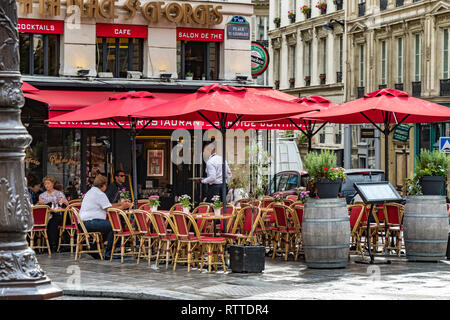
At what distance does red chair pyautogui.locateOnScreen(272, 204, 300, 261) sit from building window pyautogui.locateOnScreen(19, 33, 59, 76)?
1060cm

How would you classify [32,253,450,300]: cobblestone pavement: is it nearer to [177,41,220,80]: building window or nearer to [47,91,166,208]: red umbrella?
[47,91,166,208]: red umbrella

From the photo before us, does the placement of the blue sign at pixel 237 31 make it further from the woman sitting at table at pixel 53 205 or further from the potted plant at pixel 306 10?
the potted plant at pixel 306 10

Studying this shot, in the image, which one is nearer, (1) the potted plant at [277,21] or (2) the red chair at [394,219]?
(2) the red chair at [394,219]

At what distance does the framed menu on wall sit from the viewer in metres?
26.0

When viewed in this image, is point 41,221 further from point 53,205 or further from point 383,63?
point 383,63

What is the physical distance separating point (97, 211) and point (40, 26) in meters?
9.69

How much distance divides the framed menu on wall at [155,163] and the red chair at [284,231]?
919 centimetres

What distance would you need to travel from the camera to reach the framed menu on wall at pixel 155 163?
2596cm

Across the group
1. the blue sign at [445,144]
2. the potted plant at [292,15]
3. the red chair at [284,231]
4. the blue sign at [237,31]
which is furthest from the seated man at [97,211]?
the potted plant at [292,15]

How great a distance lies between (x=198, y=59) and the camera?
2739 cm

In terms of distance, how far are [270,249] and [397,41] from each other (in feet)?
89.4

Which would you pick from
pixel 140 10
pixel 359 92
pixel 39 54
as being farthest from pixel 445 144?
pixel 359 92

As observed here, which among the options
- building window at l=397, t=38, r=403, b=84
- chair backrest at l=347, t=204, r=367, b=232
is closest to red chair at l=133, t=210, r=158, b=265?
A: chair backrest at l=347, t=204, r=367, b=232

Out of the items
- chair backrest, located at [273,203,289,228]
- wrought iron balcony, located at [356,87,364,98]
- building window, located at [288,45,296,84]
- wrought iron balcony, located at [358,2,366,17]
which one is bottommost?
chair backrest, located at [273,203,289,228]
